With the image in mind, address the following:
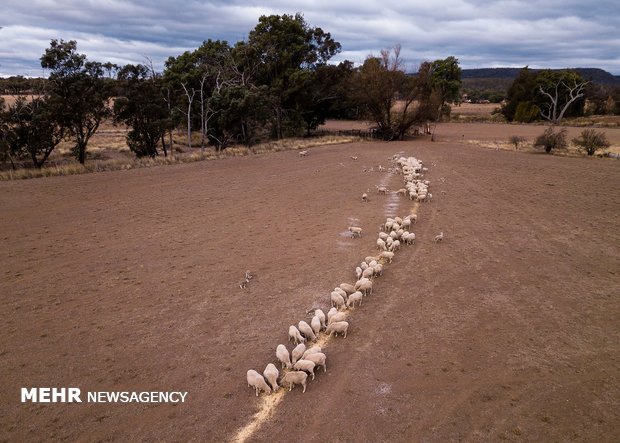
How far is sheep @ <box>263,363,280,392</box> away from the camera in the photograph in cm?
690

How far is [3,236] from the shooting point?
553 inches

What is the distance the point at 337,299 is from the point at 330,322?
33.9 inches

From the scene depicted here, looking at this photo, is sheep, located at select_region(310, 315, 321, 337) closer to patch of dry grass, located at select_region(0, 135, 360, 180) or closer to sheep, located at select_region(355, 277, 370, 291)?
sheep, located at select_region(355, 277, 370, 291)

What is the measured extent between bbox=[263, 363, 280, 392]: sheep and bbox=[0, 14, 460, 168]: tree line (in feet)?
94.2

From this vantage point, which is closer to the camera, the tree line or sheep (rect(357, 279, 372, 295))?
sheep (rect(357, 279, 372, 295))

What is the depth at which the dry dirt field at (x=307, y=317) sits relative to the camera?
6.35 metres

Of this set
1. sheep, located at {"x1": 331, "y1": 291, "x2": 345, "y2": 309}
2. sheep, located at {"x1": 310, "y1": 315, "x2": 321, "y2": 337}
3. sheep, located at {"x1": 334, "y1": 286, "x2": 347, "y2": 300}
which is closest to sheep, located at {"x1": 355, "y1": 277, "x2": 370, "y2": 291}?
sheep, located at {"x1": 334, "y1": 286, "x2": 347, "y2": 300}

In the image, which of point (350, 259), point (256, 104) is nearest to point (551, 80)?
point (256, 104)

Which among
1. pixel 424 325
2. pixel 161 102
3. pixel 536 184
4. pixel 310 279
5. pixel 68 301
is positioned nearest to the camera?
pixel 424 325

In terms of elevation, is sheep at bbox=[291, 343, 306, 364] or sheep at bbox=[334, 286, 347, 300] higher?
sheep at bbox=[334, 286, 347, 300]

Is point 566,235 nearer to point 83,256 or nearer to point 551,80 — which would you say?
point 83,256

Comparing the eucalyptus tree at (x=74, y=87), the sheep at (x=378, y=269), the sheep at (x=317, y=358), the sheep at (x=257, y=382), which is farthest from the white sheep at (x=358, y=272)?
the eucalyptus tree at (x=74, y=87)

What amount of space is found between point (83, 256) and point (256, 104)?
3024cm

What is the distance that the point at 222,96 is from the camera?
3875 centimetres
